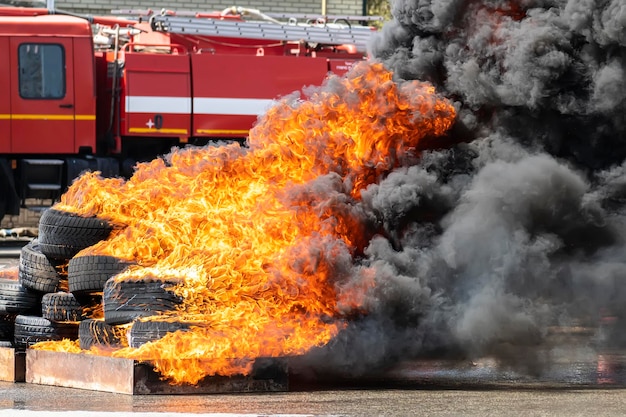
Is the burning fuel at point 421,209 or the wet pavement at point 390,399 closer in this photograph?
the wet pavement at point 390,399

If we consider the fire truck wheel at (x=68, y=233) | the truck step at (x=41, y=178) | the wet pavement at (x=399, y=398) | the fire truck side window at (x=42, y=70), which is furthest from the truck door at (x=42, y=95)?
the wet pavement at (x=399, y=398)

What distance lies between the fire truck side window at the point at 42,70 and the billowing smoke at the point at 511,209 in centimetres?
1287

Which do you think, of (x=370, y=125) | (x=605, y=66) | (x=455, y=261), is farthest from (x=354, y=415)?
(x=605, y=66)

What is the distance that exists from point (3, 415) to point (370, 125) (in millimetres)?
A: 3326

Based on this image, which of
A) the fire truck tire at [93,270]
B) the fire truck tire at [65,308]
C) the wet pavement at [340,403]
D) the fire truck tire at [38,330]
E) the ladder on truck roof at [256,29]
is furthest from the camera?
the ladder on truck roof at [256,29]

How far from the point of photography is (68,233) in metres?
9.06

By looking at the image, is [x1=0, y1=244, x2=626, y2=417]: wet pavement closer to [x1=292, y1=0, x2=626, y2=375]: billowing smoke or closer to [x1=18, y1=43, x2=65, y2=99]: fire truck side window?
[x1=292, y1=0, x2=626, y2=375]: billowing smoke

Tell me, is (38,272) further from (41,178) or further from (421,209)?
(41,178)

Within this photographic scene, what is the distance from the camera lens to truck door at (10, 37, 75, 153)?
816 inches

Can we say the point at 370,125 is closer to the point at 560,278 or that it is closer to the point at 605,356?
the point at 560,278

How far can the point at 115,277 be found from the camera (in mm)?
8445

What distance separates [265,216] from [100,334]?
4.52 feet

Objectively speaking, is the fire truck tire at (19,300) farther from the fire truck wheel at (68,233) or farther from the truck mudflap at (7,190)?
the truck mudflap at (7,190)

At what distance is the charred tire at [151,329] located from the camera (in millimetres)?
8148
